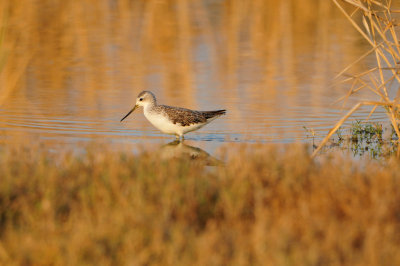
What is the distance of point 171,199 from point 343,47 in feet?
40.2

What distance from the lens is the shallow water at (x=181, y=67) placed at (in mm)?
11055

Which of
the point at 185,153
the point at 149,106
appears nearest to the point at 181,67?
the point at 149,106

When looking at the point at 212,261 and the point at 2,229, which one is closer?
the point at 212,261

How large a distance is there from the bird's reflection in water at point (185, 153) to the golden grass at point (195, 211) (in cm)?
155

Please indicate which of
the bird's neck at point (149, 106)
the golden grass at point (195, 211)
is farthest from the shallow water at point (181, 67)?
the golden grass at point (195, 211)

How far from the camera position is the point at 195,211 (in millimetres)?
6016

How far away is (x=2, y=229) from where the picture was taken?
5863 mm

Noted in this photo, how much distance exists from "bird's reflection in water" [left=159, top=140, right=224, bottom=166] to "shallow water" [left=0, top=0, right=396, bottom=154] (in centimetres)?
27

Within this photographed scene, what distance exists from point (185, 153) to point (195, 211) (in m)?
3.63

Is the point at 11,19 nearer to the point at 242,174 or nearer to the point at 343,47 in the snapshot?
the point at 343,47

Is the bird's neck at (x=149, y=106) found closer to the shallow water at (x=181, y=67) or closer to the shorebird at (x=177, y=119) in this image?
the shorebird at (x=177, y=119)

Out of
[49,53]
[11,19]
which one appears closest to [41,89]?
[49,53]

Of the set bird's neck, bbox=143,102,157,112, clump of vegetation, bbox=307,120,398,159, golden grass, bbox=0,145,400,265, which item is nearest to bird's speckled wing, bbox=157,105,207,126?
bird's neck, bbox=143,102,157,112

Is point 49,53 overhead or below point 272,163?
overhead
